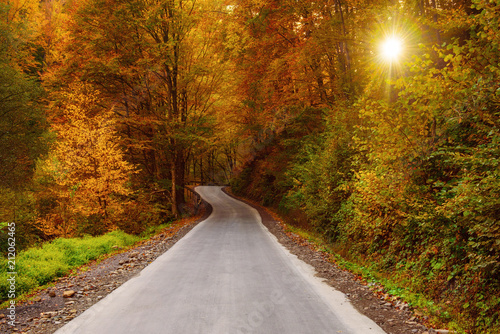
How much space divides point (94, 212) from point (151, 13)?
34.0 feet

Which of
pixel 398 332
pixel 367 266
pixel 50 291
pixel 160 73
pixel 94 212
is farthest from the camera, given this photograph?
pixel 160 73

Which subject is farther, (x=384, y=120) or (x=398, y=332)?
(x=384, y=120)

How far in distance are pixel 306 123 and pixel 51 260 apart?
1206 centimetres

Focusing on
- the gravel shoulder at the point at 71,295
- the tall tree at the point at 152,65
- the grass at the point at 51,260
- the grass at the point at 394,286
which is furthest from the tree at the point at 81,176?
the grass at the point at 394,286

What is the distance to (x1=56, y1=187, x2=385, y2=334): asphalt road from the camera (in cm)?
403

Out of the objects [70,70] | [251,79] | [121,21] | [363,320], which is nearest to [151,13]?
[121,21]

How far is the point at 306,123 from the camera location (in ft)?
50.3

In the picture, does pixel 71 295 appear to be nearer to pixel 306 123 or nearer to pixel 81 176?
pixel 81 176

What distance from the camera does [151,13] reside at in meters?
15.4

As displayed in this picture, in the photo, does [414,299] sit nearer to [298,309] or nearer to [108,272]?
[298,309]

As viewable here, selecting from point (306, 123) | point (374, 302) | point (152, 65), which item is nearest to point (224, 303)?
point (374, 302)

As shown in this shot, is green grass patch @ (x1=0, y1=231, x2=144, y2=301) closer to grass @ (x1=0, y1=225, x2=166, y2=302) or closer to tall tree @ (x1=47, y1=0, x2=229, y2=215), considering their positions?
grass @ (x1=0, y1=225, x2=166, y2=302)

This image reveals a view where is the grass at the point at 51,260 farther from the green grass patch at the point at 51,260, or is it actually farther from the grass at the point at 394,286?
the grass at the point at 394,286

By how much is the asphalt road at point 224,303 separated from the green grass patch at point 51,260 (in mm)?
2284
